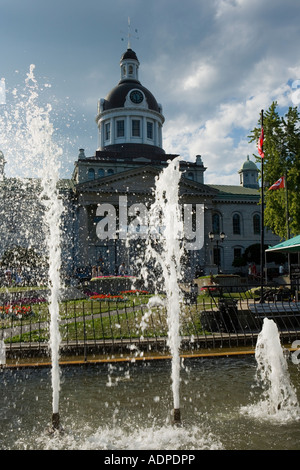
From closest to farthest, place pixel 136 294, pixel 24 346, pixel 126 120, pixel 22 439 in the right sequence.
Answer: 1. pixel 22 439
2. pixel 24 346
3. pixel 136 294
4. pixel 126 120

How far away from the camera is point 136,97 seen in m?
63.0

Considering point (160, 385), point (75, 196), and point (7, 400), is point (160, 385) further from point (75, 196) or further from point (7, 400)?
point (75, 196)

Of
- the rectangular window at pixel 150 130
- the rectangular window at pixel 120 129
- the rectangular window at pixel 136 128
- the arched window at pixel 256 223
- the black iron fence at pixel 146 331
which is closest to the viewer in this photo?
the black iron fence at pixel 146 331

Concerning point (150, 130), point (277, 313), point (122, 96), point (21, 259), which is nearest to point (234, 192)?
point (150, 130)

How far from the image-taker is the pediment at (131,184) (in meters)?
45.8

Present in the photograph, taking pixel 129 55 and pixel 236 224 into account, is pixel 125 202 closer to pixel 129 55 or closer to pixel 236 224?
pixel 236 224

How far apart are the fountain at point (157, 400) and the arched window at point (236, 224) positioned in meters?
50.2

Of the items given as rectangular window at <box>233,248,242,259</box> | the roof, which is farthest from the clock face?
rectangular window at <box>233,248,242,259</box>

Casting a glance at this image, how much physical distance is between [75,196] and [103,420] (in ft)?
151

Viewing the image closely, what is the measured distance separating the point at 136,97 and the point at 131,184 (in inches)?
893

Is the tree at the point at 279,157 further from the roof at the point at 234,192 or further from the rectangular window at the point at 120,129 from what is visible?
the rectangular window at the point at 120,129

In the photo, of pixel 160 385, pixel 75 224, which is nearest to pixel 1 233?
pixel 75 224

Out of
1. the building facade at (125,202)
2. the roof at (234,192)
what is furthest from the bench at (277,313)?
the roof at (234,192)

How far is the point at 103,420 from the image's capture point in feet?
16.0
